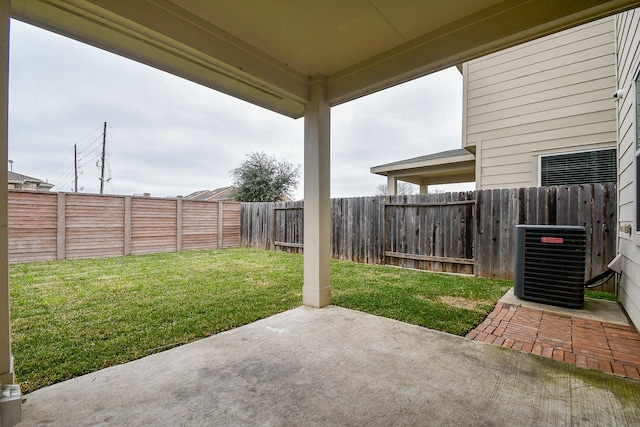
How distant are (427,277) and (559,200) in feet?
7.66

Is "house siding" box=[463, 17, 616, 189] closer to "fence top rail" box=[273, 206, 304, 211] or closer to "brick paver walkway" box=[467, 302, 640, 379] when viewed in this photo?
"brick paver walkway" box=[467, 302, 640, 379]

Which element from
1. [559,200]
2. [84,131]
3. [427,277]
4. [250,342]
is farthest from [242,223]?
[84,131]

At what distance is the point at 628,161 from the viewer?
2975 mm

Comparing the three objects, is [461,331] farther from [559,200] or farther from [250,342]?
[559,200]

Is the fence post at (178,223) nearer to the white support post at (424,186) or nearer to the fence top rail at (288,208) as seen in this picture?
the fence top rail at (288,208)

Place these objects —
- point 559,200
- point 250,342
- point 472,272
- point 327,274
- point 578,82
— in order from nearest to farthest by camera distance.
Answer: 1. point 250,342
2. point 327,274
3. point 559,200
4. point 578,82
5. point 472,272

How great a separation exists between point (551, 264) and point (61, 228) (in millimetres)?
9318

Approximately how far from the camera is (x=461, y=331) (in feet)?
8.27

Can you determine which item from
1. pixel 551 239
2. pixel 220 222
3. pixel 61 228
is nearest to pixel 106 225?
pixel 61 228

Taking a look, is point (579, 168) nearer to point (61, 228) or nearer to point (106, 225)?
point (106, 225)

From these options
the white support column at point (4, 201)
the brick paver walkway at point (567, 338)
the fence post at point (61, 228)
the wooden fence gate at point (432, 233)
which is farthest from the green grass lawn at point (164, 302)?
the fence post at point (61, 228)

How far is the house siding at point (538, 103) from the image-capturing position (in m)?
4.50

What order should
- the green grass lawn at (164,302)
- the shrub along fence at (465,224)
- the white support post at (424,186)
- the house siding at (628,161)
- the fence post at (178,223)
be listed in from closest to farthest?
the green grass lawn at (164,302)
the house siding at (628,161)
the shrub along fence at (465,224)
the fence post at (178,223)
the white support post at (424,186)

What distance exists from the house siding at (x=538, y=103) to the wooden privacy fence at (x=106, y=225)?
25.7 ft
